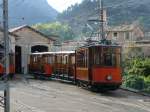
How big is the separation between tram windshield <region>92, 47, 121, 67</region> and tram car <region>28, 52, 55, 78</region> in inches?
580

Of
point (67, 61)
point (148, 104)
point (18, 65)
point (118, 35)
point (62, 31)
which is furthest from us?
point (62, 31)

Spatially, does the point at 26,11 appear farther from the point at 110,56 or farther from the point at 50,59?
the point at 110,56

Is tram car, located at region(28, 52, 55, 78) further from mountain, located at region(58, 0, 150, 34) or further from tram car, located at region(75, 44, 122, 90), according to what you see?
mountain, located at region(58, 0, 150, 34)

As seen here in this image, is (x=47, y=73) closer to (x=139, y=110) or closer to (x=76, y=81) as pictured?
(x=76, y=81)

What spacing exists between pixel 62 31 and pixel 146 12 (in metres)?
30.9

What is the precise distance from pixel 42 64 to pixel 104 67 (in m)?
18.1

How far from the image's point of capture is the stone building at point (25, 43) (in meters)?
66.8

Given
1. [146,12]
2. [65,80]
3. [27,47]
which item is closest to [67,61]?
[65,80]

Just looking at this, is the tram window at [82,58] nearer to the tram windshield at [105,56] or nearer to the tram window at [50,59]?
the tram windshield at [105,56]

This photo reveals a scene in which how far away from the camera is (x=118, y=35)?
9600cm

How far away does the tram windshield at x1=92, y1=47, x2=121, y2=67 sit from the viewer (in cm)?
3134

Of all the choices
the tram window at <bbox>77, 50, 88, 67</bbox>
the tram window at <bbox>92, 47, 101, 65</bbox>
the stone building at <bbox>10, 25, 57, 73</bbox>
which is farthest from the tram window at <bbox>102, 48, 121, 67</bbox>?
the stone building at <bbox>10, 25, 57, 73</bbox>

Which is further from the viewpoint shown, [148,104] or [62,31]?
[62,31]

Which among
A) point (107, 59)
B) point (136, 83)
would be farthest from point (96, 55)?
point (136, 83)
